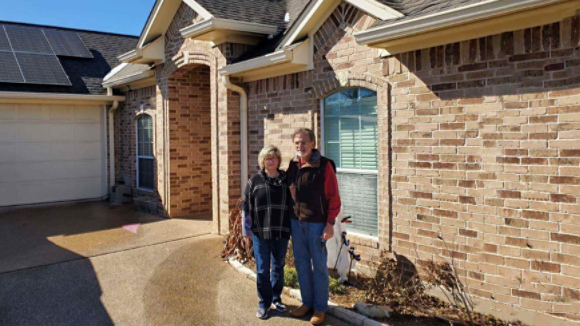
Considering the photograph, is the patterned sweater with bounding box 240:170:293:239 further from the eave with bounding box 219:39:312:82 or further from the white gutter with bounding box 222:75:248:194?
the white gutter with bounding box 222:75:248:194

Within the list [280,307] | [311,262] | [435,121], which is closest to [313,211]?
[311,262]

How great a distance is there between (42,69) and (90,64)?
170 centimetres

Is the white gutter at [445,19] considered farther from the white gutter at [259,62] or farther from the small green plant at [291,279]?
the small green plant at [291,279]

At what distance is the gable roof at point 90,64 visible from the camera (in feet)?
38.8

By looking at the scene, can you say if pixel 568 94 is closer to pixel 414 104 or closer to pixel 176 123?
pixel 414 104

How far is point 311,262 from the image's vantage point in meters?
4.83

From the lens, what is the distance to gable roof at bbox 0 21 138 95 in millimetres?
11812

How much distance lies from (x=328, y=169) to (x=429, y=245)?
1.65 m

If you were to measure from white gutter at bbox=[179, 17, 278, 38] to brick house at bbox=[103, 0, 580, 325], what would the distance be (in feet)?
0.07

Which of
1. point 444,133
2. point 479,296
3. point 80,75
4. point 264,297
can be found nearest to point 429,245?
point 479,296

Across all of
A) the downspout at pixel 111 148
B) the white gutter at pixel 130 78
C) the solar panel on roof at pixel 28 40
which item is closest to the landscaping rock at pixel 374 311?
the white gutter at pixel 130 78

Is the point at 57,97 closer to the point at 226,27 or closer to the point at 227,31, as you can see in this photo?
the point at 227,31

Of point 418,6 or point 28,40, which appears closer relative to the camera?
point 418,6

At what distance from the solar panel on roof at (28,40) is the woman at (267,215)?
11.2m
